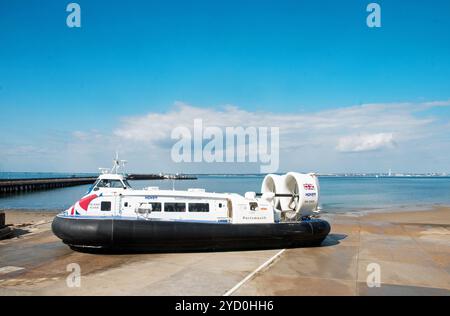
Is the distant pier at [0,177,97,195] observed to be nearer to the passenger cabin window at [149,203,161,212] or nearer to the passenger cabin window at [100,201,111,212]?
the passenger cabin window at [100,201,111,212]

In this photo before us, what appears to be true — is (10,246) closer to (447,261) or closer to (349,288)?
(349,288)

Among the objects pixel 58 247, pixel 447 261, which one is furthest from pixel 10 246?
pixel 447 261

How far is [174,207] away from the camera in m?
10.8

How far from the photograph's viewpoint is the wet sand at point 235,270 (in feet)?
23.1

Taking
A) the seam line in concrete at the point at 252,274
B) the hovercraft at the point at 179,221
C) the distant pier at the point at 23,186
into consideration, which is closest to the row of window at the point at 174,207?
the hovercraft at the point at 179,221

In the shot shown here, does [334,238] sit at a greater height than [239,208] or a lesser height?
lesser

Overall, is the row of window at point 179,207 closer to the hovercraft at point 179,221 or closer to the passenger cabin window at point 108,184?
the hovercraft at point 179,221

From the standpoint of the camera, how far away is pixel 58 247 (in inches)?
432

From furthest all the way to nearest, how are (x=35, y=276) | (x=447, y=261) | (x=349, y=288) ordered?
(x=447, y=261), (x=35, y=276), (x=349, y=288)

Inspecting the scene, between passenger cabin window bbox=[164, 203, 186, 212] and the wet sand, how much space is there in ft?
Result: 4.37

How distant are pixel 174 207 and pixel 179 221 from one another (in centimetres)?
57

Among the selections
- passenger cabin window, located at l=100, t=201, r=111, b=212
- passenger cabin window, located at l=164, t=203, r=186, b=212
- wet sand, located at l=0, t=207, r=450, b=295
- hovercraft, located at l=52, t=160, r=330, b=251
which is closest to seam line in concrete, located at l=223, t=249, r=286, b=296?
wet sand, located at l=0, t=207, r=450, b=295
